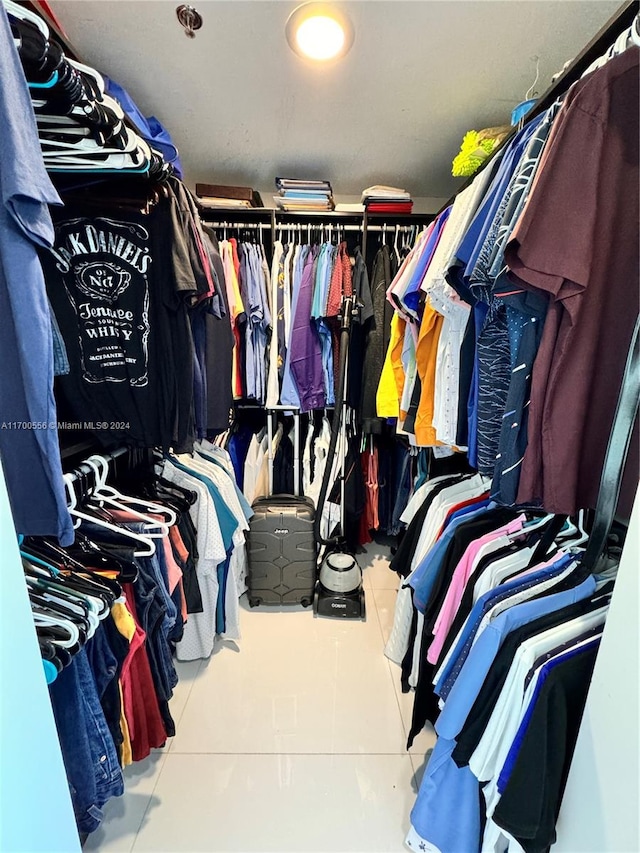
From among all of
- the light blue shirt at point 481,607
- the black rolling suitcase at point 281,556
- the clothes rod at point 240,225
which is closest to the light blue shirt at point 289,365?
the clothes rod at point 240,225

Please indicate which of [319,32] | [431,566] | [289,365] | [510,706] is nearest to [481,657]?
[510,706]

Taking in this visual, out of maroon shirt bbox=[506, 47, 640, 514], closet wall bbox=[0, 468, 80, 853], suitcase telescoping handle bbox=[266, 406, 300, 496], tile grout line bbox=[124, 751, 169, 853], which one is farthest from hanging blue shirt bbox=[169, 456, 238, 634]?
maroon shirt bbox=[506, 47, 640, 514]

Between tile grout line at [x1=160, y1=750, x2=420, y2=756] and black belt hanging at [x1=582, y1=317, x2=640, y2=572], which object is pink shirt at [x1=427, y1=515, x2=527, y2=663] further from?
tile grout line at [x1=160, y1=750, x2=420, y2=756]

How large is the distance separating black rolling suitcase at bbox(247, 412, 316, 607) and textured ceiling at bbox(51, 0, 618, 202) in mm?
1870

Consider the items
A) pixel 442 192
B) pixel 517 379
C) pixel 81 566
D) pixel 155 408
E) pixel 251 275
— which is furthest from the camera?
pixel 442 192

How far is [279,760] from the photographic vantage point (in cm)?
125

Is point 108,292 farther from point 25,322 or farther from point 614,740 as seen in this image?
point 614,740

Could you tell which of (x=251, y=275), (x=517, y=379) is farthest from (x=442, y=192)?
(x=517, y=379)

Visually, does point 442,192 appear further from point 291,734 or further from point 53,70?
point 291,734

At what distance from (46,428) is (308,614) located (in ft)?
5.61

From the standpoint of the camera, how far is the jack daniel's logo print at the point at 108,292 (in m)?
1.11

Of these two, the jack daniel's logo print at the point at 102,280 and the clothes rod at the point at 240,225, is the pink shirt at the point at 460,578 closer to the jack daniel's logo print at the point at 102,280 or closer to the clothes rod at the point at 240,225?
the jack daniel's logo print at the point at 102,280

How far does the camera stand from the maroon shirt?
654mm

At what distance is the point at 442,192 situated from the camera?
2314 millimetres
